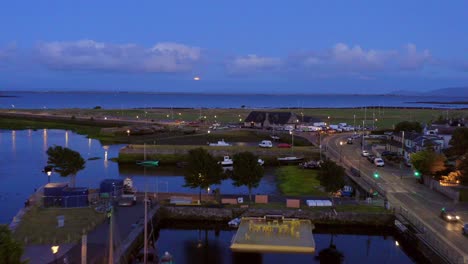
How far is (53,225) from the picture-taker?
89.4 feet

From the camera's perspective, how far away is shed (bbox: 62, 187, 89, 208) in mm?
32125

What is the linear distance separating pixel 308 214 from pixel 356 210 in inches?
132

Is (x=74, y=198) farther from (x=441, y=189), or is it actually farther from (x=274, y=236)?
(x=441, y=189)

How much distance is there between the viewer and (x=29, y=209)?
3081 centimetres

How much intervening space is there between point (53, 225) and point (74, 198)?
17.1 ft

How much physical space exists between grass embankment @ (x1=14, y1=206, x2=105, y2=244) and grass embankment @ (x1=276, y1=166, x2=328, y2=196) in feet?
55.6

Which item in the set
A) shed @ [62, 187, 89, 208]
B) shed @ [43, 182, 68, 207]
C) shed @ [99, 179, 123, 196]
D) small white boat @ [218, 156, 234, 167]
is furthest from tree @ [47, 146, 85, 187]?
small white boat @ [218, 156, 234, 167]

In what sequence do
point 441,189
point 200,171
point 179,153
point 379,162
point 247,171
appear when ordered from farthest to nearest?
point 179,153 → point 379,162 → point 441,189 → point 247,171 → point 200,171

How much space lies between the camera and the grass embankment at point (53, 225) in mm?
24719

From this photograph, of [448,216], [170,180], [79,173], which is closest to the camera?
[448,216]

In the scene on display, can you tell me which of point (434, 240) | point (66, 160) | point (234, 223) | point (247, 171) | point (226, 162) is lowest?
point (234, 223)

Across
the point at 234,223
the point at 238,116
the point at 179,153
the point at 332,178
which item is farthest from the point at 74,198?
the point at 238,116

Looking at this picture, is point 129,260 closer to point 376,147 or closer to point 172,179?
point 172,179

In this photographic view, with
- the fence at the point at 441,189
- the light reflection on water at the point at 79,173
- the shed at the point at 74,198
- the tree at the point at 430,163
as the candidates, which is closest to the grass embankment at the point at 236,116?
the light reflection on water at the point at 79,173
